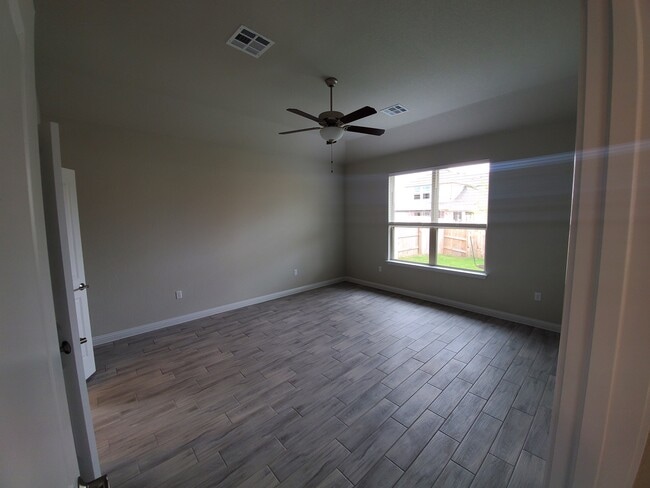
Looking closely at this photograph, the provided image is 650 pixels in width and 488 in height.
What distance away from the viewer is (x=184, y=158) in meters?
3.73

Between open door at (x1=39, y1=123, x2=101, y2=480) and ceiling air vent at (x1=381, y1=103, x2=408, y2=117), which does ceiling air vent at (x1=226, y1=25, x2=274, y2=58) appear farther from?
ceiling air vent at (x1=381, y1=103, x2=408, y2=117)

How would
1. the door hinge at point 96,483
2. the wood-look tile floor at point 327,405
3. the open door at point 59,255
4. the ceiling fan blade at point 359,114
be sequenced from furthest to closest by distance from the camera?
the ceiling fan blade at point 359,114
the wood-look tile floor at point 327,405
the open door at point 59,255
the door hinge at point 96,483

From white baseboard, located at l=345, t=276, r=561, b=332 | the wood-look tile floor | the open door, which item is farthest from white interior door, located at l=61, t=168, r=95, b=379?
white baseboard, located at l=345, t=276, r=561, b=332

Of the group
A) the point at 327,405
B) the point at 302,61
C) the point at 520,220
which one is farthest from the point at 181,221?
the point at 520,220

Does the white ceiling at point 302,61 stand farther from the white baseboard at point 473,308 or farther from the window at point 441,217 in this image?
the white baseboard at point 473,308

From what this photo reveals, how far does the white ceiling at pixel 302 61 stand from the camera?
5.95 ft

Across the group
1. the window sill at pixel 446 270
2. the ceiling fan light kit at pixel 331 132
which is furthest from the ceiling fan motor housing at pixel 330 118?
the window sill at pixel 446 270

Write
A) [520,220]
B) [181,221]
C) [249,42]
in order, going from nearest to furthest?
[249,42] → [520,220] → [181,221]

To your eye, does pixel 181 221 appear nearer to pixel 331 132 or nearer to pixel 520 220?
pixel 331 132

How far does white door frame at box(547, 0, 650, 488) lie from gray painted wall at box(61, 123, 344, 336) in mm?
4240

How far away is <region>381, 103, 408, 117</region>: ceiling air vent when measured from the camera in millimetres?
3328

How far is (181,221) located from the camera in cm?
379

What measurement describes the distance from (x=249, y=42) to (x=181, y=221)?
264cm

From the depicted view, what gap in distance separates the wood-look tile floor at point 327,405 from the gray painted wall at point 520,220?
49 cm
